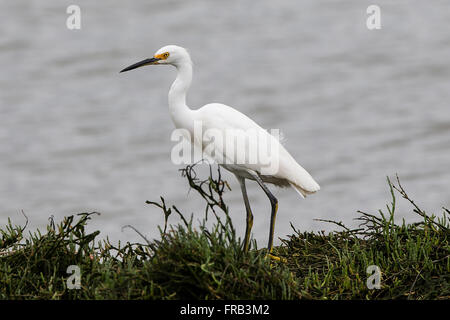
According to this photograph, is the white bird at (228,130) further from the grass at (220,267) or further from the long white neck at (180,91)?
the grass at (220,267)

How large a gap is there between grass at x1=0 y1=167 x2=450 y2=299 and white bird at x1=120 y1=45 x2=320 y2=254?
734 mm

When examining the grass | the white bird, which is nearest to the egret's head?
the white bird

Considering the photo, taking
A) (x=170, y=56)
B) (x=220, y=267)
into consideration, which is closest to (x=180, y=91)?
(x=170, y=56)

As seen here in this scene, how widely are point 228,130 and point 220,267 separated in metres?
2.11

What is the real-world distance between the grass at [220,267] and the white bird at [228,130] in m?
0.73

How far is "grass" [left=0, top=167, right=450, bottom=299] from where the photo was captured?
14.7ft

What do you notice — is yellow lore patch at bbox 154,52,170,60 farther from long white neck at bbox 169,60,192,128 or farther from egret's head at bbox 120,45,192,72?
long white neck at bbox 169,60,192,128

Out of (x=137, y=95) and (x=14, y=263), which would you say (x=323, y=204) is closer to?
(x=137, y=95)

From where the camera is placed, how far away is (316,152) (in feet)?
54.2

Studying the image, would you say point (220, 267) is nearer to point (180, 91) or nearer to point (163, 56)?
point (180, 91)

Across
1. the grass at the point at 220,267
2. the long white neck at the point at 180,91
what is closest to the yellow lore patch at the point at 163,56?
the long white neck at the point at 180,91

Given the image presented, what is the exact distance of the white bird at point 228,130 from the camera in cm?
639

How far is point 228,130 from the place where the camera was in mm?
6473

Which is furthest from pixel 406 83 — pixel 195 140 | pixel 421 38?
pixel 195 140
